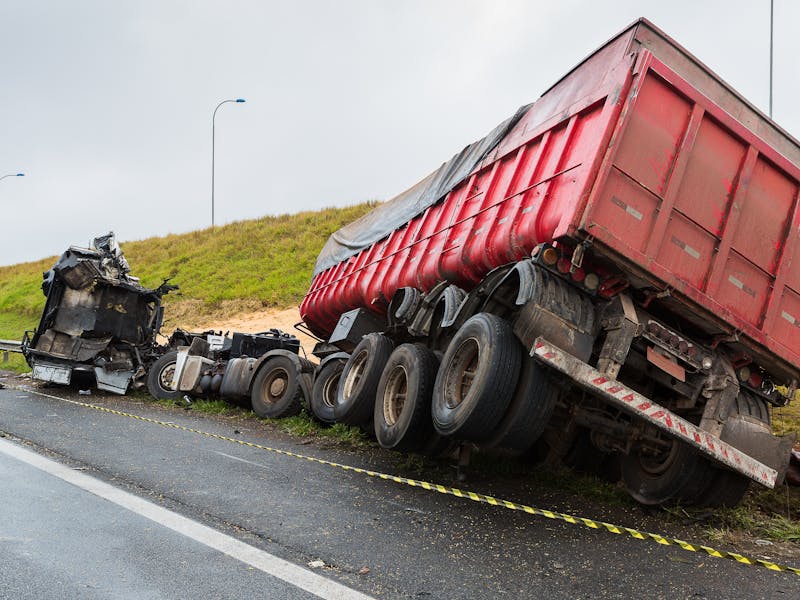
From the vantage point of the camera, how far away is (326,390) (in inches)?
343

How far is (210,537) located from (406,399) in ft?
7.79

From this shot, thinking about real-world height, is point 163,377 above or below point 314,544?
above

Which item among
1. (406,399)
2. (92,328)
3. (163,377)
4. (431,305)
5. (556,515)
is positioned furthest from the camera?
(92,328)

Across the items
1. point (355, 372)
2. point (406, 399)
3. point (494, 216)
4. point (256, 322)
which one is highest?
point (494, 216)

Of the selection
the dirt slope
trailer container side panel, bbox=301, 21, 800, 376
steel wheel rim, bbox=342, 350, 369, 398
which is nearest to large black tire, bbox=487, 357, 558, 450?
trailer container side panel, bbox=301, 21, 800, 376

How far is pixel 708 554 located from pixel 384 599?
2.31 meters

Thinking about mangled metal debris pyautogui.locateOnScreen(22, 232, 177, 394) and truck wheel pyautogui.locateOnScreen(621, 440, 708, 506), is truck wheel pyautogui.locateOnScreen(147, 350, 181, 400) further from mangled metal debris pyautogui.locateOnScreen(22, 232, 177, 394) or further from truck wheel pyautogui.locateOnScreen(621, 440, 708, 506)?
truck wheel pyautogui.locateOnScreen(621, 440, 708, 506)

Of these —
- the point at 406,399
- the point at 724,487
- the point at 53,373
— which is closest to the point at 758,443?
the point at 724,487

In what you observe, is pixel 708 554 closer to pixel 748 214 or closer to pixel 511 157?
pixel 748 214

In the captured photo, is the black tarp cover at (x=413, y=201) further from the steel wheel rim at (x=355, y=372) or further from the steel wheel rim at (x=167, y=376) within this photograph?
the steel wheel rim at (x=167, y=376)

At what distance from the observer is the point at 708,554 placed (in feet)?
14.4

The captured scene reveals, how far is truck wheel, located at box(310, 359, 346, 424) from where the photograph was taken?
856 cm

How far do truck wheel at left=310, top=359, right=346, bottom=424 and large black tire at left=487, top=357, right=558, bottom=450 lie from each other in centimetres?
381

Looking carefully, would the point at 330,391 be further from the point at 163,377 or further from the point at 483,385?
the point at 163,377
